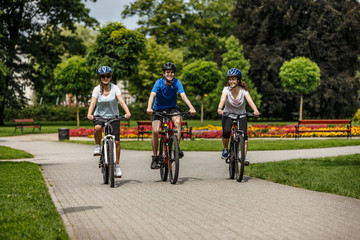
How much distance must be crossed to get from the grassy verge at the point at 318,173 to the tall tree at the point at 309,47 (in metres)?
32.2

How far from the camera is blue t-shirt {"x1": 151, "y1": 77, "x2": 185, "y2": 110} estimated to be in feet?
26.5

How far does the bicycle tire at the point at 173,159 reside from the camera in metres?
7.66

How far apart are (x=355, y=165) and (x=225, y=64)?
33283mm

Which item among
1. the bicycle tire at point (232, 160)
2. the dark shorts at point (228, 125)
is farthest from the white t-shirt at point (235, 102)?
the bicycle tire at point (232, 160)

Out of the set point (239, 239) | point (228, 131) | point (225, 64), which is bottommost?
point (239, 239)

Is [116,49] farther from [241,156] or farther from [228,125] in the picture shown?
[241,156]

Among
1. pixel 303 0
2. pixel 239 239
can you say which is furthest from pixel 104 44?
pixel 239 239

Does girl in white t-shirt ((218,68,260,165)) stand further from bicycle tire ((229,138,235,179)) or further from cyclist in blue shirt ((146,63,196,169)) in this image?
cyclist in blue shirt ((146,63,196,169))

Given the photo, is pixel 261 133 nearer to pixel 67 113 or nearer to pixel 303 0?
pixel 303 0

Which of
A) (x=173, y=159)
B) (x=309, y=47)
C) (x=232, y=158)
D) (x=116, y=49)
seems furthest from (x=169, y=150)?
(x=309, y=47)

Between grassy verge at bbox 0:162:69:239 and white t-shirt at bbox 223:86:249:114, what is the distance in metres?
3.32

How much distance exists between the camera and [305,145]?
16172 millimetres

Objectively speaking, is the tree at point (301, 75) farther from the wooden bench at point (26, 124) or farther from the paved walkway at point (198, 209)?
the paved walkway at point (198, 209)

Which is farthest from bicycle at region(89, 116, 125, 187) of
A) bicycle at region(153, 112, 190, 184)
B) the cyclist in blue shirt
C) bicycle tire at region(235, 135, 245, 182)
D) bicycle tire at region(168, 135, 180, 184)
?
bicycle tire at region(235, 135, 245, 182)
